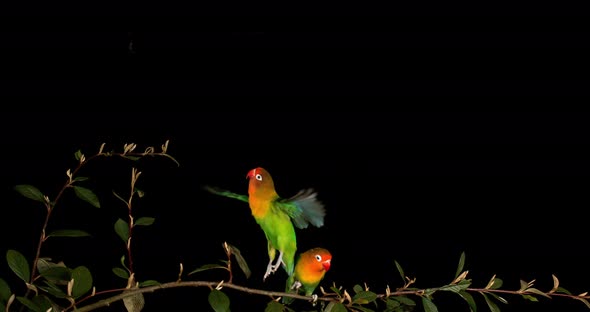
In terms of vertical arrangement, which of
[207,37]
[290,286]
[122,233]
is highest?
[207,37]

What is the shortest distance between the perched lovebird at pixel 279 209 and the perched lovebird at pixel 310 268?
33mm

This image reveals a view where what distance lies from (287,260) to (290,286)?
38 millimetres

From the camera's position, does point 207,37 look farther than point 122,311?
Yes

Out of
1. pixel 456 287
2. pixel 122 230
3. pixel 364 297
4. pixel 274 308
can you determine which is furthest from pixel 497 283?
pixel 122 230

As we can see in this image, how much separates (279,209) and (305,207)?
1.4 inches

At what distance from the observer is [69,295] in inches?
28.5

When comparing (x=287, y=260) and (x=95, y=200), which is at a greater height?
(x=95, y=200)

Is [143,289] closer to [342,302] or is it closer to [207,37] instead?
[342,302]

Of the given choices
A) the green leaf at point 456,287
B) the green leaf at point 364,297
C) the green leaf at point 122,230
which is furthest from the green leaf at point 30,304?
the green leaf at point 456,287

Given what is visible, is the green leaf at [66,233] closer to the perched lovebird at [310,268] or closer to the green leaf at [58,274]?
the green leaf at [58,274]

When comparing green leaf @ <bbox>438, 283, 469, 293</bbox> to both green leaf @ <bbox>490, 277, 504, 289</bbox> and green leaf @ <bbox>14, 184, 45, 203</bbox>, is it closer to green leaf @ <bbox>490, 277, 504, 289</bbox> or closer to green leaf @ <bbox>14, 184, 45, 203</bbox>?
green leaf @ <bbox>490, 277, 504, 289</bbox>

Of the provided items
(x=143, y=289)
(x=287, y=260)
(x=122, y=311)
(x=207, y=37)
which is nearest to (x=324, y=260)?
(x=287, y=260)

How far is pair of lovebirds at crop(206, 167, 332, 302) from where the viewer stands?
2.82 ft

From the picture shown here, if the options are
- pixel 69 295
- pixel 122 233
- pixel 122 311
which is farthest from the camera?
pixel 122 311
